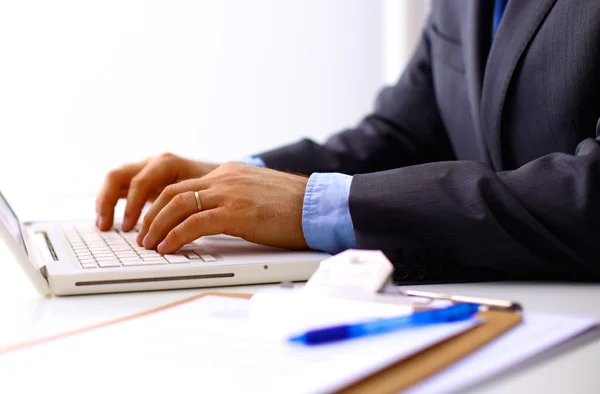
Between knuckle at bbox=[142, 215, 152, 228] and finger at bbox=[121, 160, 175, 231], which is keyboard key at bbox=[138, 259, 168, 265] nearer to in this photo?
knuckle at bbox=[142, 215, 152, 228]

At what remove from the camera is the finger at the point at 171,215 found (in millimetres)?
776

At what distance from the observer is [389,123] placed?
1479 mm

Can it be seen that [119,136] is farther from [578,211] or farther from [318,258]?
[578,211]

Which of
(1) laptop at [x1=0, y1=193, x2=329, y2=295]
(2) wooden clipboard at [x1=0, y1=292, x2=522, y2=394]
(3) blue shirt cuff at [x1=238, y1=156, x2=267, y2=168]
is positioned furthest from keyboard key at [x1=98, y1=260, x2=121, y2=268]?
(3) blue shirt cuff at [x1=238, y1=156, x2=267, y2=168]

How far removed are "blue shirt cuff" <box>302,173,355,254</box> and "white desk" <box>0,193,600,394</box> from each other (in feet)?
0.42

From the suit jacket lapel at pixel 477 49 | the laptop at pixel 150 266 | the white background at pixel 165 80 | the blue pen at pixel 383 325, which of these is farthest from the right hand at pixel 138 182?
the white background at pixel 165 80

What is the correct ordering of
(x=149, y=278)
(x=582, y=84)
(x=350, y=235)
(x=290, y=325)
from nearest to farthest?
(x=290, y=325) → (x=149, y=278) → (x=350, y=235) → (x=582, y=84)

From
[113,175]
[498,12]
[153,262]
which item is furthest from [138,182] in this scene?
[498,12]

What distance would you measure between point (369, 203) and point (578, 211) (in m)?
0.21

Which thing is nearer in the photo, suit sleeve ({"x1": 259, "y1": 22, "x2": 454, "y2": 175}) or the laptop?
the laptop

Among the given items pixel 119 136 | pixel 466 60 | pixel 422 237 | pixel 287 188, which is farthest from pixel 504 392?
pixel 119 136

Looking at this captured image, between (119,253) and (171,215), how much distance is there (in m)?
0.07

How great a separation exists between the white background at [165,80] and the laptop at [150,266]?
119 centimetres

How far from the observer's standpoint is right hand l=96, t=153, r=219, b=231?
1028 millimetres
